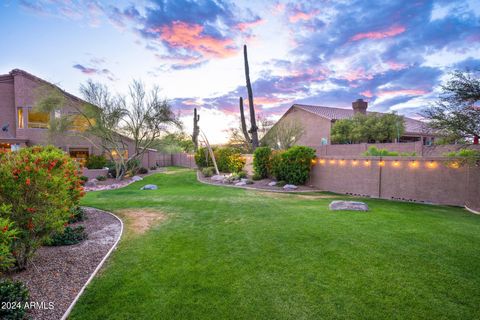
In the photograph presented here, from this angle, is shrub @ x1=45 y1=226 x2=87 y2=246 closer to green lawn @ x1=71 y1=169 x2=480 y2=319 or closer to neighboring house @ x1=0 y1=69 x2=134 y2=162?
green lawn @ x1=71 y1=169 x2=480 y2=319

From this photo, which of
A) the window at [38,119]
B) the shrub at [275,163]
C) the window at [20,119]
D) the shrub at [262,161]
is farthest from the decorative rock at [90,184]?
the shrub at [275,163]

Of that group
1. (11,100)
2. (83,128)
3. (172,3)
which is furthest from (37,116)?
(172,3)

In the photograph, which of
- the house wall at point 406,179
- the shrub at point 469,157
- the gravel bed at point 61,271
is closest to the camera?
the gravel bed at point 61,271

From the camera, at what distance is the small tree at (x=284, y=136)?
75.9ft

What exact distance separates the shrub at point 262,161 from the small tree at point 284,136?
→ 21.0ft

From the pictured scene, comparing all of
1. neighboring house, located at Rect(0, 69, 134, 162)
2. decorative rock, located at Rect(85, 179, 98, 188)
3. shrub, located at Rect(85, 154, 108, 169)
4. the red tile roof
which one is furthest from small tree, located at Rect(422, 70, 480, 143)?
shrub, located at Rect(85, 154, 108, 169)

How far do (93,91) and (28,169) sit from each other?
17.3 meters

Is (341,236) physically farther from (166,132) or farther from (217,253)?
(166,132)

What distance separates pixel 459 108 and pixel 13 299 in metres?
10.0

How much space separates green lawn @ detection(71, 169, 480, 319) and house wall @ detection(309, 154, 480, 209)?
8.08ft

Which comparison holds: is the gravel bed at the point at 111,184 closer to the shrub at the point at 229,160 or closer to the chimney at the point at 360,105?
the shrub at the point at 229,160

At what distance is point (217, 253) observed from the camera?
482 centimetres

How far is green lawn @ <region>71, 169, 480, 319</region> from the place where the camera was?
3.06 metres

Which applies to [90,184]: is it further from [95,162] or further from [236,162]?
[236,162]
